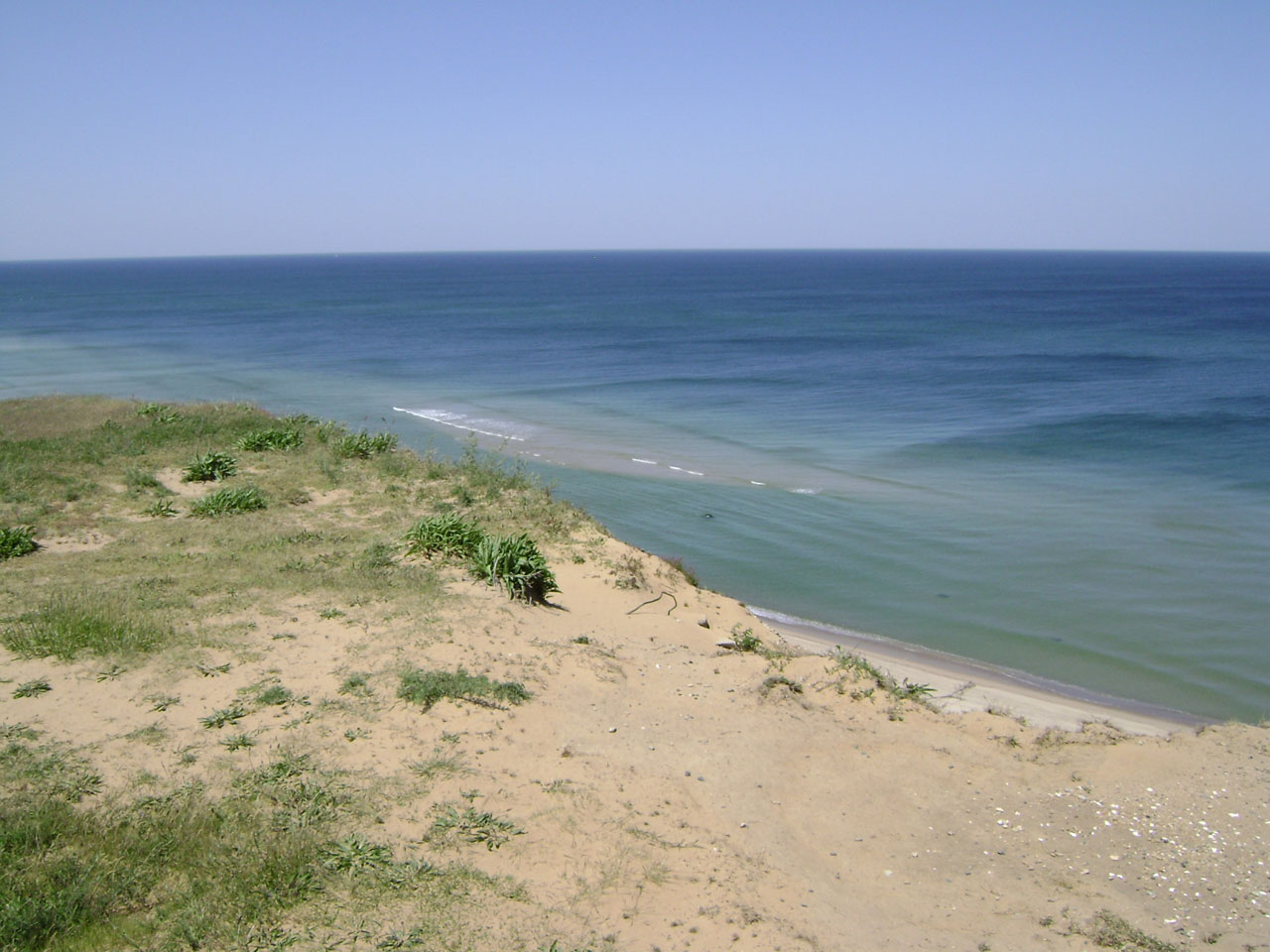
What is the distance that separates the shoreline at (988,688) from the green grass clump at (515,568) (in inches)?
119

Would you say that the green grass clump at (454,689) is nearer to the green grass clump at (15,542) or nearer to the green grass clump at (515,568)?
the green grass clump at (515,568)

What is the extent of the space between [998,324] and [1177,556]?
48.3m

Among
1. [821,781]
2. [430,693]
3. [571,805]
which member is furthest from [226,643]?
[821,781]

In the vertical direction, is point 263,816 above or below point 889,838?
above

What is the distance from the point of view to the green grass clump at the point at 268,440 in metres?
17.7

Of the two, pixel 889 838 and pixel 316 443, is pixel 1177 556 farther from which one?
pixel 316 443

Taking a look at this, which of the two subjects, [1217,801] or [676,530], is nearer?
[1217,801]

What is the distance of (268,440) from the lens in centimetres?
1788

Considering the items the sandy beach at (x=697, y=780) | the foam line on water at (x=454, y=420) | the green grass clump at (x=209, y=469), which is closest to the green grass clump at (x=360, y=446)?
the green grass clump at (x=209, y=469)

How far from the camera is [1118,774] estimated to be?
828cm

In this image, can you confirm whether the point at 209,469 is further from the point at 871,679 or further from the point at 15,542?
the point at 871,679

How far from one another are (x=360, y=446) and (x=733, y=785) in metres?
12.2

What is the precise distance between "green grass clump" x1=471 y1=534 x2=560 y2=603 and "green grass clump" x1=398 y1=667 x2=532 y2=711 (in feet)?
7.91

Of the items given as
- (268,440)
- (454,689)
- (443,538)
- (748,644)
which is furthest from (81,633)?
(268,440)
